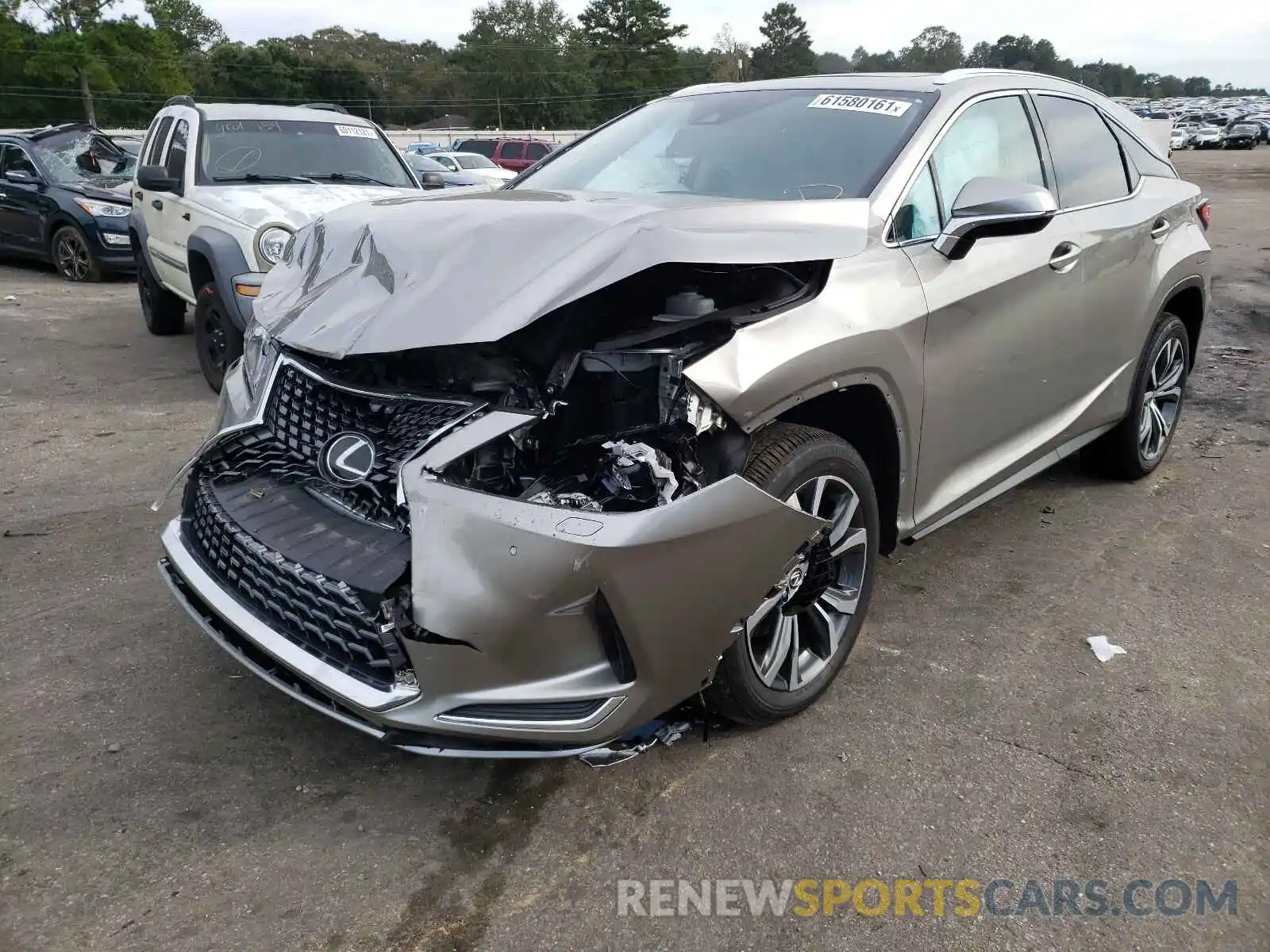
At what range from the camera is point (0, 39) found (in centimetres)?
4531

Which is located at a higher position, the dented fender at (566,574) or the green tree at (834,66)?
the green tree at (834,66)

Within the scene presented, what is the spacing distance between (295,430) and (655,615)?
1219mm

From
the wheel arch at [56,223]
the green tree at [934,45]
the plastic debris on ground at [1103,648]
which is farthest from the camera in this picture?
the green tree at [934,45]

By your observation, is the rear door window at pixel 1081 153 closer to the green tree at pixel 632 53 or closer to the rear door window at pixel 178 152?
the rear door window at pixel 178 152

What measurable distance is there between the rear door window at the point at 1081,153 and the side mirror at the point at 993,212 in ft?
3.21

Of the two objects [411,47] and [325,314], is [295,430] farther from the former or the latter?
[411,47]

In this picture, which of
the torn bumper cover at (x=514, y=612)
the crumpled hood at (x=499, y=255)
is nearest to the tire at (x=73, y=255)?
the crumpled hood at (x=499, y=255)

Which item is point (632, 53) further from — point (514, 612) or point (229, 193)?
point (514, 612)

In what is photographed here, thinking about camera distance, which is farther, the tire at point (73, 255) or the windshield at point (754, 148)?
the tire at point (73, 255)

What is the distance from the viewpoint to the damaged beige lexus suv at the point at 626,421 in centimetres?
221

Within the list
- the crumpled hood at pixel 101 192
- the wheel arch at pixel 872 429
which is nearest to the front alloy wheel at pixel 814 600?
the wheel arch at pixel 872 429

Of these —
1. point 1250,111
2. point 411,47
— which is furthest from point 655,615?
point 411,47

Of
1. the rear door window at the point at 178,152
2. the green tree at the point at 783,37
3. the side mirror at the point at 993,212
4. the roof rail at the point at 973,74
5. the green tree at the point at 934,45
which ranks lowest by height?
the side mirror at the point at 993,212

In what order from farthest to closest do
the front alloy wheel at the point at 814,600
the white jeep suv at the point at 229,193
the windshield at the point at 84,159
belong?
the windshield at the point at 84,159
the white jeep suv at the point at 229,193
the front alloy wheel at the point at 814,600
